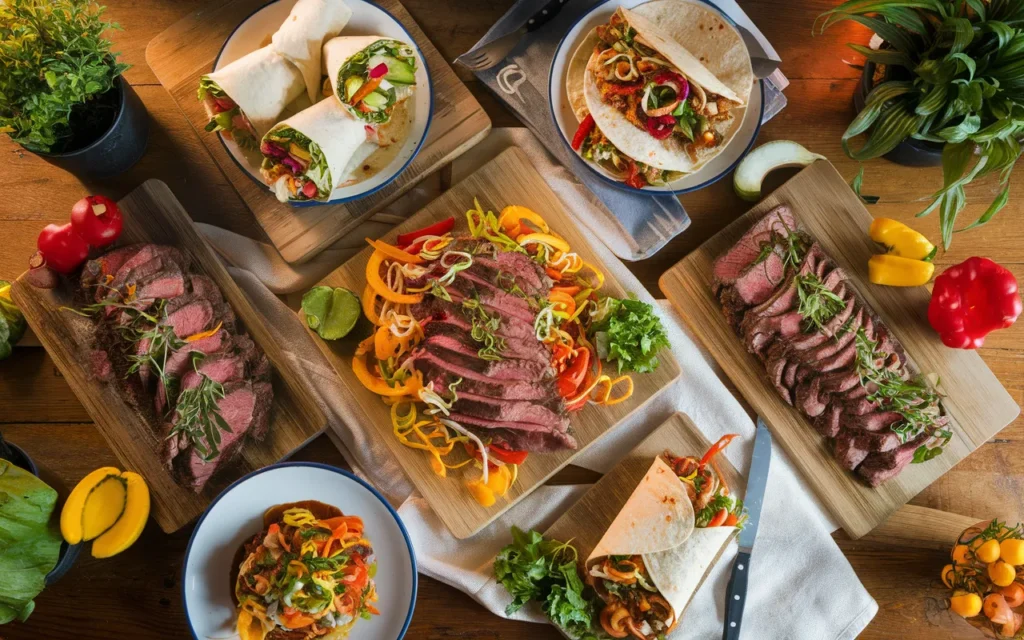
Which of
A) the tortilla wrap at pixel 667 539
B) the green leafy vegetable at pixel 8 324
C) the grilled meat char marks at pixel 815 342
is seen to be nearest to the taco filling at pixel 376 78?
the grilled meat char marks at pixel 815 342

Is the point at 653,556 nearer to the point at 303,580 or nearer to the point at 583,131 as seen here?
the point at 303,580

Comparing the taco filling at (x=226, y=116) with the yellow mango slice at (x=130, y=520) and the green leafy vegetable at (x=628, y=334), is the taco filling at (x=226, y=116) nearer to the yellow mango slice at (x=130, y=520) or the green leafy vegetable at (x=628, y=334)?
the yellow mango slice at (x=130, y=520)

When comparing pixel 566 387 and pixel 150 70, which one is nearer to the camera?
pixel 566 387

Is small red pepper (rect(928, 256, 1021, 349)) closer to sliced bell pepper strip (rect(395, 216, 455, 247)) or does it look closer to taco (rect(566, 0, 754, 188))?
taco (rect(566, 0, 754, 188))

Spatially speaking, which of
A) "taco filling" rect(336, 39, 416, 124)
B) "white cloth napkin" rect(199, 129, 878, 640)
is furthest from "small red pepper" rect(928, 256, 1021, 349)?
"taco filling" rect(336, 39, 416, 124)

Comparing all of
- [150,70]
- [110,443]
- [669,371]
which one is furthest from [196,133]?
[669,371]

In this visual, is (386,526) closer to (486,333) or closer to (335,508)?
(335,508)

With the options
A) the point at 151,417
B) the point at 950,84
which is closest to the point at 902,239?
the point at 950,84

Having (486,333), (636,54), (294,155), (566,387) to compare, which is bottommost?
(566,387)
